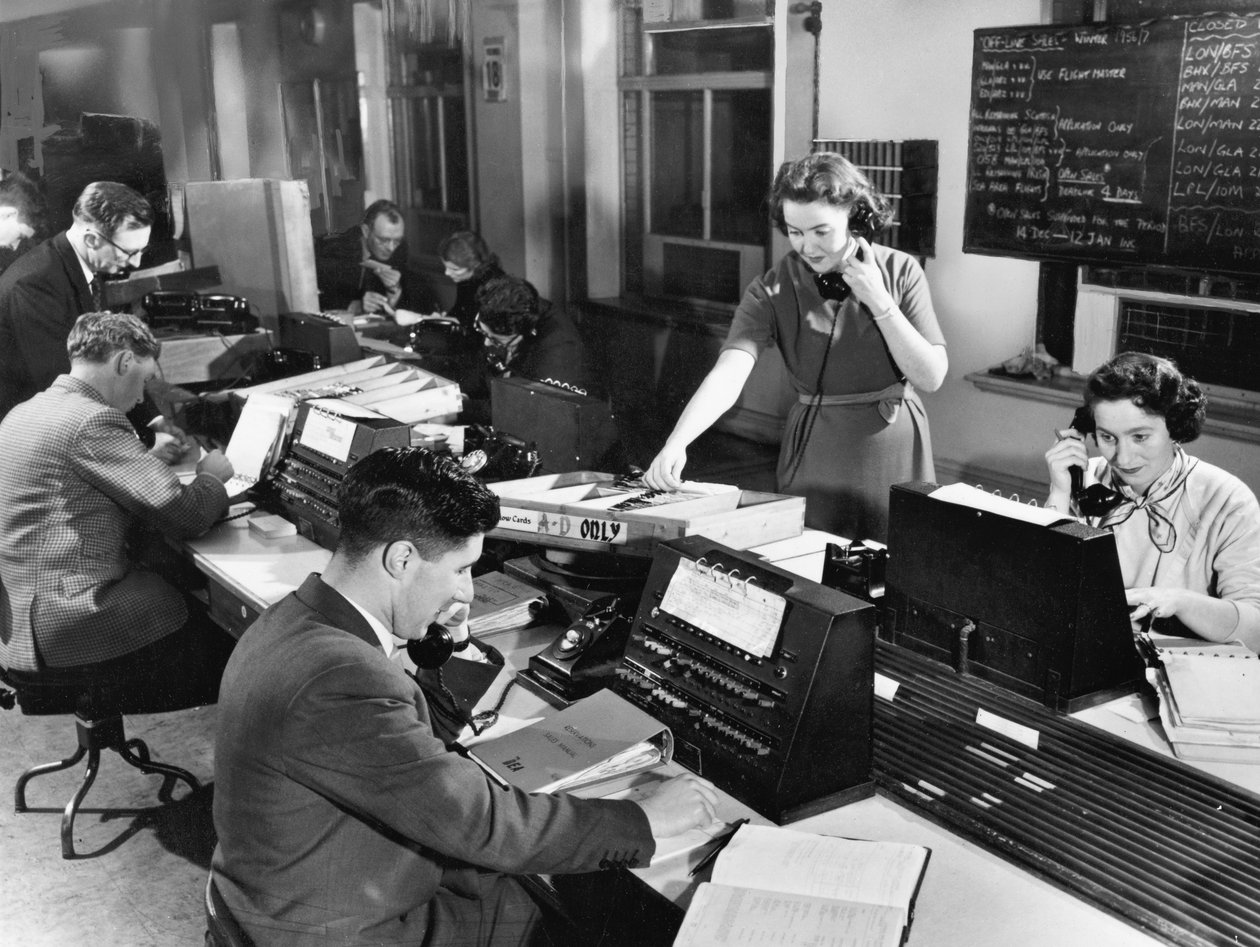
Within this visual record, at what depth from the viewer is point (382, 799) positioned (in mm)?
1413

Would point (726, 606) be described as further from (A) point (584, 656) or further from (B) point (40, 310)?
(B) point (40, 310)

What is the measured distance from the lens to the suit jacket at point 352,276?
534 cm

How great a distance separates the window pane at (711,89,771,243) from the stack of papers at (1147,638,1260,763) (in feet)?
13.3

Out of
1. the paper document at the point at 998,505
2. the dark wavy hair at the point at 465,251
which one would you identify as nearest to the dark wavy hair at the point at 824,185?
the paper document at the point at 998,505

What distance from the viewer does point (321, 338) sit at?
4465 millimetres

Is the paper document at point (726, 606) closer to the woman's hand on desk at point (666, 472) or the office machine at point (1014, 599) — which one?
the office machine at point (1014, 599)

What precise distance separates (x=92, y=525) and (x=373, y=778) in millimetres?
1746

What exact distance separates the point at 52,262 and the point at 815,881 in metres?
3.41

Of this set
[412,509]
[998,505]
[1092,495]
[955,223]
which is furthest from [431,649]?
[955,223]

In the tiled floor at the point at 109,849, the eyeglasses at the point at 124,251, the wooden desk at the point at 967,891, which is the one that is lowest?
the tiled floor at the point at 109,849

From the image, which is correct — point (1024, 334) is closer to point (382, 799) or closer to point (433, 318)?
point (433, 318)

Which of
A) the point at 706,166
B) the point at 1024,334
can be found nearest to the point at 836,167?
the point at 1024,334

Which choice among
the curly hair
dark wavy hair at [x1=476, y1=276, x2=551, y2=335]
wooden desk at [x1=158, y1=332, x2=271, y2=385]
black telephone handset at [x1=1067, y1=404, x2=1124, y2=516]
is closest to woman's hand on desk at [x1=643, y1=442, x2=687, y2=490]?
black telephone handset at [x1=1067, y1=404, x2=1124, y2=516]

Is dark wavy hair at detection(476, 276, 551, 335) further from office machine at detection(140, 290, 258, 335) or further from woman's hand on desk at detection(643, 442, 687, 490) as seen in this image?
woman's hand on desk at detection(643, 442, 687, 490)
